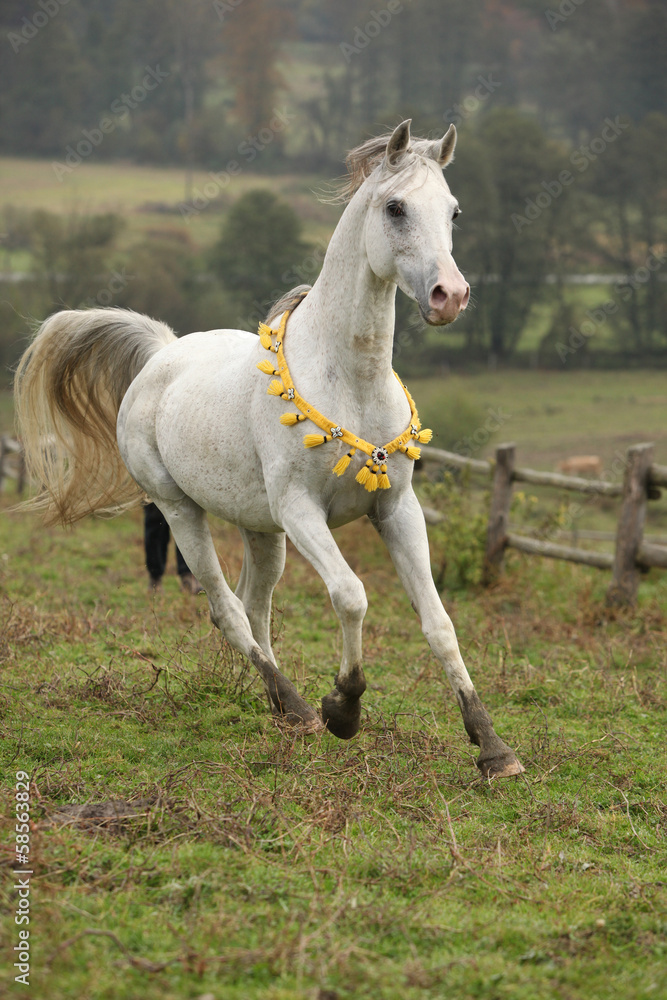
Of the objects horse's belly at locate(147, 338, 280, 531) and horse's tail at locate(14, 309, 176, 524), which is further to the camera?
horse's tail at locate(14, 309, 176, 524)

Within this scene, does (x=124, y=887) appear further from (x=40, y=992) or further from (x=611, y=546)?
(x=611, y=546)

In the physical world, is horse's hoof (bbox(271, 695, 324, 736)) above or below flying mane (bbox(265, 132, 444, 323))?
below

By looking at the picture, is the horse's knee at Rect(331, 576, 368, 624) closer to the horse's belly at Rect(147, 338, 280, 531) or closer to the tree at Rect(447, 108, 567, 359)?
the horse's belly at Rect(147, 338, 280, 531)

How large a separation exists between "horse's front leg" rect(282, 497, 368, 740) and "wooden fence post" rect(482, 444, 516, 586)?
530 centimetres

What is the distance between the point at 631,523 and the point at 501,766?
477cm

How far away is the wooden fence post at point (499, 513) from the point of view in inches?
369

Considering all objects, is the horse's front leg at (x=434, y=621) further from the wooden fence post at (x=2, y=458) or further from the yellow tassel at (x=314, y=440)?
the wooden fence post at (x=2, y=458)

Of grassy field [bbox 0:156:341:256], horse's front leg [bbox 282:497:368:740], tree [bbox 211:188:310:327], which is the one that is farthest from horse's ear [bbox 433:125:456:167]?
grassy field [bbox 0:156:341:256]

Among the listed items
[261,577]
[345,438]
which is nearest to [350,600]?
[345,438]

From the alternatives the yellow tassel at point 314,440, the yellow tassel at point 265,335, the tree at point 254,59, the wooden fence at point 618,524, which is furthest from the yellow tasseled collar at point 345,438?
the tree at point 254,59

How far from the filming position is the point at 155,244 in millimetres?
48219

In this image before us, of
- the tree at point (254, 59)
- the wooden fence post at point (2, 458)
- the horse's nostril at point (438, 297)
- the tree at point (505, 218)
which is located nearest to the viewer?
the horse's nostril at point (438, 297)

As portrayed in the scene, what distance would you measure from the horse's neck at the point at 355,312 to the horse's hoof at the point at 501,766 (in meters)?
1.69

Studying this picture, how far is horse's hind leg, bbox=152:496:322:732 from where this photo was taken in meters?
4.51
